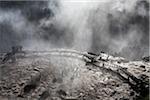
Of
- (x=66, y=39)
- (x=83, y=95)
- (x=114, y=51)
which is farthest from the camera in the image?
(x=66, y=39)

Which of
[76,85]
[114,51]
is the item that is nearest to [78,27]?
[114,51]

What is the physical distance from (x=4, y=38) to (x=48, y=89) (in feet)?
63.9

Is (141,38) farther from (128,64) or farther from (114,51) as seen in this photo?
(128,64)

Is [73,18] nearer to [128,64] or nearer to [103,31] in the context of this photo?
[103,31]

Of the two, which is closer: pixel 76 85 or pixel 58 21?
pixel 76 85

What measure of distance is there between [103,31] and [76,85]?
1743 cm

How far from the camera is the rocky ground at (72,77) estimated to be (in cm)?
Answer: 3256

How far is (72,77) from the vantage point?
3553cm

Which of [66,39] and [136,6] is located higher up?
[136,6]

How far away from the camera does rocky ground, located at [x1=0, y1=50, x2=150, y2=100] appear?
3256cm

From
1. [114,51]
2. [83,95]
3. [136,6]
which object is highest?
[136,6]

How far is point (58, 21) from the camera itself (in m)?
50.6

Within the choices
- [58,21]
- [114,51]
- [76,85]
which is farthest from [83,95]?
[58,21]

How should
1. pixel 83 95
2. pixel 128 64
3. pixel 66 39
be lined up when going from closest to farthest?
pixel 83 95, pixel 128 64, pixel 66 39
